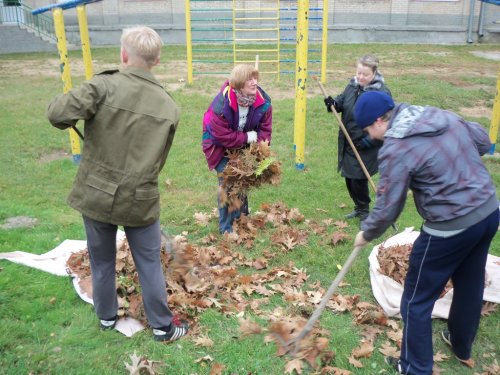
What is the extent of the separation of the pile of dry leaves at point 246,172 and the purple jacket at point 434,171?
2352 mm

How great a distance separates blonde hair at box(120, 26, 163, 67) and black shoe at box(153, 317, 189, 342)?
6.37ft

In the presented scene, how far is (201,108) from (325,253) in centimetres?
673

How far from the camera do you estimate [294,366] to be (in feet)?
11.8

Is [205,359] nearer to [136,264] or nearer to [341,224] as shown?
[136,264]

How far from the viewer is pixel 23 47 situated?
21094mm

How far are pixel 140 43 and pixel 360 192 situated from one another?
3677 millimetres

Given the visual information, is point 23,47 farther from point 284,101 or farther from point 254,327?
point 254,327

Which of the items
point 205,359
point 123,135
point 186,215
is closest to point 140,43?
point 123,135

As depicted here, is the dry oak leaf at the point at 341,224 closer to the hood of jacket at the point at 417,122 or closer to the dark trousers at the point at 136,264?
the dark trousers at the point at 136,264

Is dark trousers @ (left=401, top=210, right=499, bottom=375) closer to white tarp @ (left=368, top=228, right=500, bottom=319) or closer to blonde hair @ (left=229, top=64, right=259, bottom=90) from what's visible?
white tarp @ (left=368, top=228, right=500, bottom=319)

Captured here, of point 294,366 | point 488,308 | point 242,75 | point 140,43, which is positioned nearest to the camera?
point 140,43

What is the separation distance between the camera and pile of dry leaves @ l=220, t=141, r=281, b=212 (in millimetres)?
5430

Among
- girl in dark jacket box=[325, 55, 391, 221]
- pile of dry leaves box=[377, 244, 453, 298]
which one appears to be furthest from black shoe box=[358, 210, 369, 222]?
pile of dry leaves box=[377, 244, 453, 298]

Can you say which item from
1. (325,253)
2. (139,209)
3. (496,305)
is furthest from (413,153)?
(325,253)
